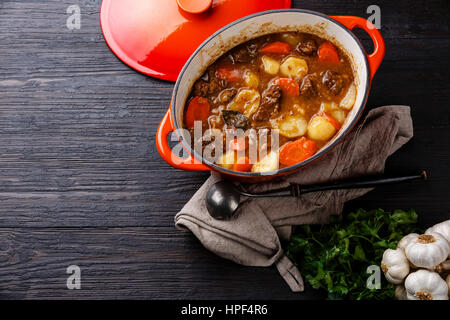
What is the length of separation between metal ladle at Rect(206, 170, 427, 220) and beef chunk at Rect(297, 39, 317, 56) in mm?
490

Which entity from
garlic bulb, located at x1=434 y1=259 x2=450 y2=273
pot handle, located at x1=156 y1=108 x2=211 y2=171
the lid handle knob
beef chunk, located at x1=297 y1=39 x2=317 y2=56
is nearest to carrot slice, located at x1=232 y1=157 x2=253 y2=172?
pot handle, located at x1=156 y1=108 x2=211 y2=171

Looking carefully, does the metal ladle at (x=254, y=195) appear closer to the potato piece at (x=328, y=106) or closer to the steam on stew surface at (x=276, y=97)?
the steam on stew surface at (x=276, y=97)

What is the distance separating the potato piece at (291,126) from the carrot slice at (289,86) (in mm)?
91

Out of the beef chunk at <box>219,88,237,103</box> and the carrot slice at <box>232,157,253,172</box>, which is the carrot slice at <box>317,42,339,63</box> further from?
the carrot slice at <box>232,157,253,172</box>

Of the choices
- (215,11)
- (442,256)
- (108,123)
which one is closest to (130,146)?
(108,123)

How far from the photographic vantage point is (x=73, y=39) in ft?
6.26

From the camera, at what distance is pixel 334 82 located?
160cm

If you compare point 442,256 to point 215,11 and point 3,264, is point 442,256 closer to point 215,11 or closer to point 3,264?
point 215,11

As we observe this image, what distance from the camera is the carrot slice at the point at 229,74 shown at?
1655 millimetres

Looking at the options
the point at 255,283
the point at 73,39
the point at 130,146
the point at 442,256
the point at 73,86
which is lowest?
the point at 255,283

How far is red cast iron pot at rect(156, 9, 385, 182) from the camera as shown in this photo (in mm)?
1448

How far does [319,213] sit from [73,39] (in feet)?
4.11
